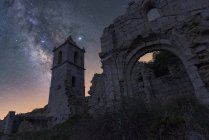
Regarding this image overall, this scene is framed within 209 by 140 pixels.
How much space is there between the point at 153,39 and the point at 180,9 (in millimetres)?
1471

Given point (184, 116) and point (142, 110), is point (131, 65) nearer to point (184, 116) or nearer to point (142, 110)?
point (142, 110)

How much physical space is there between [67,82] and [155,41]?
14.1m

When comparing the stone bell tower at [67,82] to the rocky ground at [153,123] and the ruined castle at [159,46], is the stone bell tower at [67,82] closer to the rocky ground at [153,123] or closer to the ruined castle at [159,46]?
the ruined castle at [159,46]

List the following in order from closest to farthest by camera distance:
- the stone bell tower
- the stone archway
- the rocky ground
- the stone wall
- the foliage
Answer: the rocky ground
the stone archway
the stone wall
the foliage
the stone bell tower

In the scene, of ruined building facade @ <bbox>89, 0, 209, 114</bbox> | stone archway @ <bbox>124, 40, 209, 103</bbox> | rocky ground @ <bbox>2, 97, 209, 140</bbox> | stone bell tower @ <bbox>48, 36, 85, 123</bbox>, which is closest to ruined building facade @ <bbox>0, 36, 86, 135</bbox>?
stone bell tower @ <bbox>48, 36, 85, 123</bbox>

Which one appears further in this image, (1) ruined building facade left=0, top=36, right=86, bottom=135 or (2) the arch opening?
(1) ruined building facade left=0, top=36, right=86, bottom=135

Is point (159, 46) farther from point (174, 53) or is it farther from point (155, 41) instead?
point (174, 53)

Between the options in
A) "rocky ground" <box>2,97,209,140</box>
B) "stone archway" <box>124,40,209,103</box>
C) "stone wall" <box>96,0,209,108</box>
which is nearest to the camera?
"rocky ground" <box>2,97,209,140</box>

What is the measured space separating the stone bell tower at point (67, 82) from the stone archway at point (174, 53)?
11.3 meters

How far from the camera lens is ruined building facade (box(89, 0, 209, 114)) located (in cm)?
557

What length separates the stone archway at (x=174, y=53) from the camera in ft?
17.1

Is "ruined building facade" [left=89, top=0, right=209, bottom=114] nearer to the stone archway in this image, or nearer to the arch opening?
the stone archway

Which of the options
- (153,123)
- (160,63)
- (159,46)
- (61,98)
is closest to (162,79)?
(160,63)

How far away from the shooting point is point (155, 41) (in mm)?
6703
